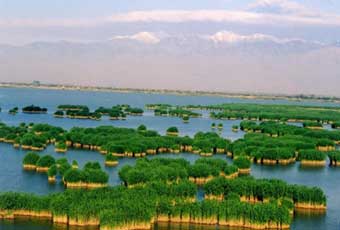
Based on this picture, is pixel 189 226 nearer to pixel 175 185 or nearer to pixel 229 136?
pixel 175 185

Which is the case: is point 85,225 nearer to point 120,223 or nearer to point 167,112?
point 120,223

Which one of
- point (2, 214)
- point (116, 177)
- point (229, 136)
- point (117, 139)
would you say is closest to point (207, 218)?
point (2, 214)

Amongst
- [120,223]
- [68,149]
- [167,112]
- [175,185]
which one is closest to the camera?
[120,223]

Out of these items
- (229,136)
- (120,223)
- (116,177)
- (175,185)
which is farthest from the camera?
(229,136)

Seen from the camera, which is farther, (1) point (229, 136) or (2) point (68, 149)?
(1) point (229, 136)

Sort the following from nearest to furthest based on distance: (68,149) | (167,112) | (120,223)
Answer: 1. (120,223)
2. (68,149)
3. (167,112)

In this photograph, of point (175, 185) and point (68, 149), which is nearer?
point (175, 185)

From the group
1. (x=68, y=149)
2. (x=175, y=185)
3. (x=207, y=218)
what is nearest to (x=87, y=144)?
(x=68, y=149)

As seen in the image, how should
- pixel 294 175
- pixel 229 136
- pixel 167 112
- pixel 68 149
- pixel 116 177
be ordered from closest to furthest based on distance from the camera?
pixel 116 177, pixel 294 175, pixel 68 149, pixel 229 136, pixel 167 112
